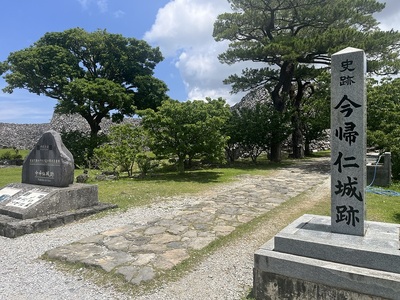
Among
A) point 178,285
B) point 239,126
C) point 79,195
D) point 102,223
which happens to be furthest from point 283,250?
point 239,126

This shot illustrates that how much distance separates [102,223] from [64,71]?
1605 cm

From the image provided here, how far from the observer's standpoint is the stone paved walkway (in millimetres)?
3887

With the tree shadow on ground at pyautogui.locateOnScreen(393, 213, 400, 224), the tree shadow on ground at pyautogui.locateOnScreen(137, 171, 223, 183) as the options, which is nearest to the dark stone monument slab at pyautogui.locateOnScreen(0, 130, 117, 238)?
the tree shadow on ground at pyautogui.locateOnScreen(137, 171, 223, 183)

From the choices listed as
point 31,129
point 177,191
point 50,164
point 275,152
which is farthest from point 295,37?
point 31,129

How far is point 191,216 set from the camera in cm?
612

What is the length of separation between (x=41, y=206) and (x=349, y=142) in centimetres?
547

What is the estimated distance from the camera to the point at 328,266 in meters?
2.72

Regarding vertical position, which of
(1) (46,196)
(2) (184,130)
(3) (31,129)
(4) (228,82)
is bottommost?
(1) (46,196)

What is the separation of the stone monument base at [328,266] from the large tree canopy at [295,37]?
479 inches

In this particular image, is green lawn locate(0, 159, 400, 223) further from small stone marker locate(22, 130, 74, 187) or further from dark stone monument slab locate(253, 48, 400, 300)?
dark stone monument slab locate(253, 48, 400, 300)

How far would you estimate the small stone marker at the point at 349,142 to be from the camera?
3.10m

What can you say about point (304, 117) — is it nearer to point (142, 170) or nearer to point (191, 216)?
point (142, 170)

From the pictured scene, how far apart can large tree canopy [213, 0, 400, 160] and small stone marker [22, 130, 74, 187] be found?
10.8 m

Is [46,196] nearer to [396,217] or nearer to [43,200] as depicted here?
[43,200]
